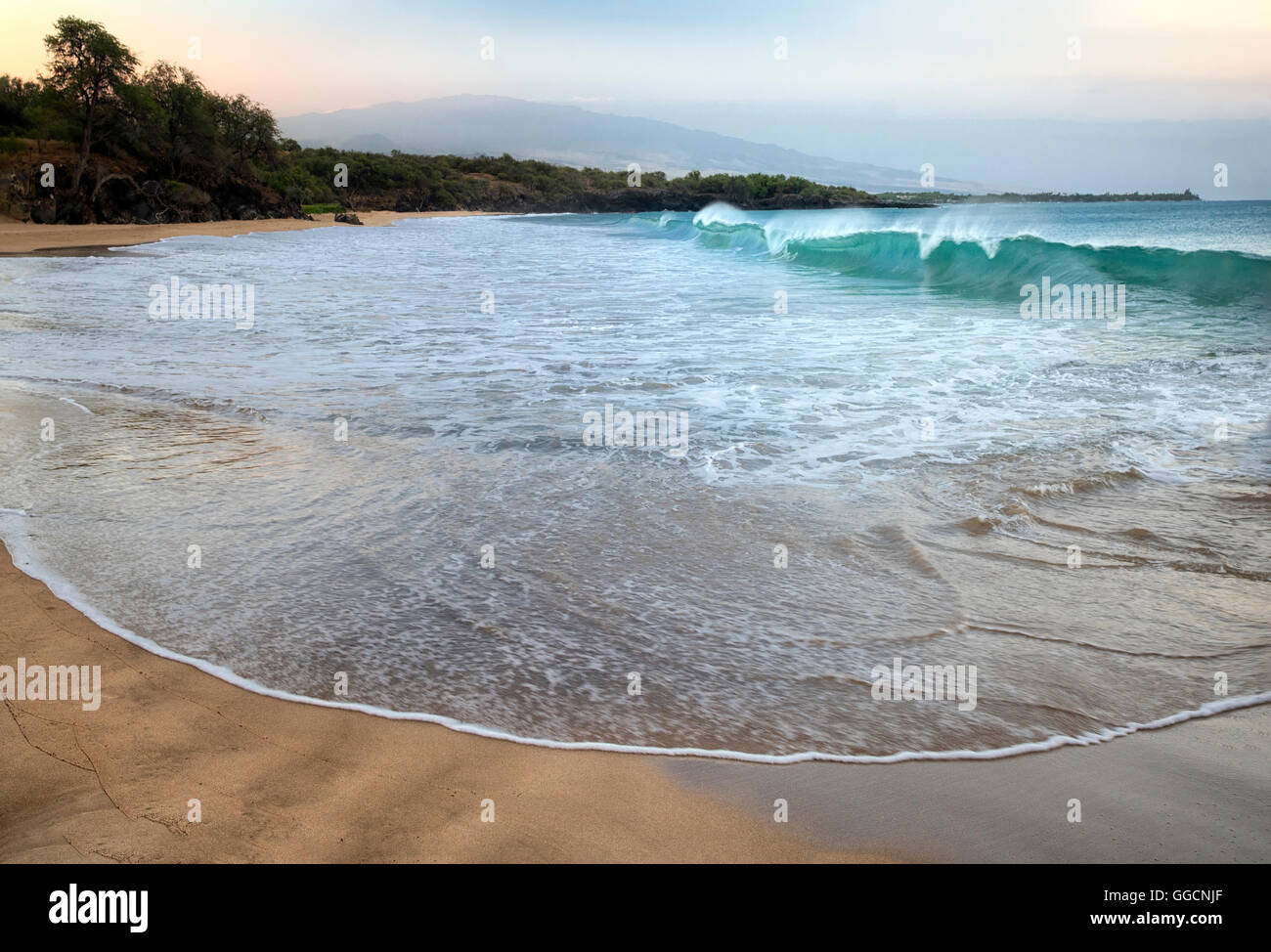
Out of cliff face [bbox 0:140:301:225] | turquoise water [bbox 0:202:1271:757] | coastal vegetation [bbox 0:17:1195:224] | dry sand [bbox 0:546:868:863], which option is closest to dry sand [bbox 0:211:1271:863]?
dry sand [bbox 0:546:868:863]

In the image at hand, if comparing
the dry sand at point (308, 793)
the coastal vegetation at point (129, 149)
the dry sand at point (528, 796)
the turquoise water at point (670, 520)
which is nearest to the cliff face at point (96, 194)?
the coastal vegetation at point (129, 149)

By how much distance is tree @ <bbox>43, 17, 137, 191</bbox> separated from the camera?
39.5 meters

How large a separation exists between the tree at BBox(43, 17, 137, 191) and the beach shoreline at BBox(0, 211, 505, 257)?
13.8ft

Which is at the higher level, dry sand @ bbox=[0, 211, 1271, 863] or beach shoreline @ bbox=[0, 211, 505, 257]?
beach shoreline @ bbox=[0, 211, 505, 257]

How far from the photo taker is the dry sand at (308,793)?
2299 mm

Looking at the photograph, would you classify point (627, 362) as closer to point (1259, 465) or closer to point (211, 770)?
point (1259, 465)

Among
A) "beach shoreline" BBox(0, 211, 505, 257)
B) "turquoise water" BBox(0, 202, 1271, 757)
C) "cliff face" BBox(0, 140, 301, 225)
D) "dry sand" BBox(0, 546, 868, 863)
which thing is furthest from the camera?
"cliff face" BBox(0, 140, 301, 225)

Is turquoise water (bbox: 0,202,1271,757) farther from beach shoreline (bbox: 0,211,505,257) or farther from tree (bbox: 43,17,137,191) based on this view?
tree (bbox: 43,17,137,191)

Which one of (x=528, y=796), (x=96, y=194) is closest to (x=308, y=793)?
(x=528, y=796)

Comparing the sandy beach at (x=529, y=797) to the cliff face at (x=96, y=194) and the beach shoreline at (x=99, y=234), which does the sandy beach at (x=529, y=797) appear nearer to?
the beach shoreline at (x=99, y=234)

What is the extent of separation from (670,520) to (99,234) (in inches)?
1460

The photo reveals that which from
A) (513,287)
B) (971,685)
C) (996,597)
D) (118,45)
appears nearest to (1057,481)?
(996,597)

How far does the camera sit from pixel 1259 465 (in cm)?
596

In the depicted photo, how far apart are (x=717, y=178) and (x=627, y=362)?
4762 inches
